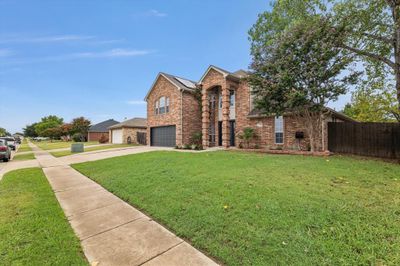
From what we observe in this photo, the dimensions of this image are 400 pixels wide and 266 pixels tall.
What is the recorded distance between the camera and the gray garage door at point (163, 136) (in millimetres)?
19266

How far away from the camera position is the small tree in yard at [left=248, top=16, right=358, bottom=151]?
9.96 m

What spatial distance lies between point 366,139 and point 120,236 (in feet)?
41.0

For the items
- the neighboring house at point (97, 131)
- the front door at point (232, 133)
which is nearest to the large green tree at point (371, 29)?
the front door at point (232, 133)

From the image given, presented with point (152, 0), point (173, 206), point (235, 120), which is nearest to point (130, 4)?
point (152, 0)

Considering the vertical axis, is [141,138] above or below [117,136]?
below

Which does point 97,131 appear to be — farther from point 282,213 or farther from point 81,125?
point 282,213

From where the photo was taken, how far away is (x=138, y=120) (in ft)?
105

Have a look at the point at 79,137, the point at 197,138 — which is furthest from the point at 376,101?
the point at 79,137

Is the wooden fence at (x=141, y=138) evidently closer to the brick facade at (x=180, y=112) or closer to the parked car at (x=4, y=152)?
the brick facade at (x=180, y=112)

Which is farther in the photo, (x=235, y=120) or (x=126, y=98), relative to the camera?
(x=126, y=98)

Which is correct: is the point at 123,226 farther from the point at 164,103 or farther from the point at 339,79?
the point at 164,103

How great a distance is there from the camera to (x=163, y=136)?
2052 centimetres

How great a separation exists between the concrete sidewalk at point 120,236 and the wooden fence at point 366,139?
11654mm

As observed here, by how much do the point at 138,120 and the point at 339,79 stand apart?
28.3 metres
